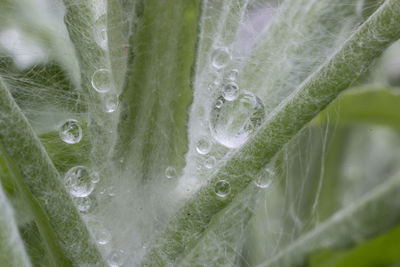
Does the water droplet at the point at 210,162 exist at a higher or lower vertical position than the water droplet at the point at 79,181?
higher

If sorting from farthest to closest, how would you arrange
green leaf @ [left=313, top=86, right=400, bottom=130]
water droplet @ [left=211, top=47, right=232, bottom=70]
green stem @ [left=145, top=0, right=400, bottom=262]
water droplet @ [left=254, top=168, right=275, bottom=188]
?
green leaf @ [left=313, top=86, right=400, bottom=130]
water droplet @ [left=211, top=47, right=232, bottom=70]
water droplet @ [left=254, top=168, right=275, bottom=188]
green stem @ [left=145, top=0, right=400, bottom=262]

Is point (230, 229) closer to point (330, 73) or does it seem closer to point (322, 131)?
point (330, 73)

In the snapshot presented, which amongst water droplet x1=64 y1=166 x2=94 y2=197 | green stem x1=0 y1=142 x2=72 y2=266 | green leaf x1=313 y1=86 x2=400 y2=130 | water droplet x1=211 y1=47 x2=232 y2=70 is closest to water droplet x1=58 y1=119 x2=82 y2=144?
water droplet x1=64 y1=166 x2=94 y2=197

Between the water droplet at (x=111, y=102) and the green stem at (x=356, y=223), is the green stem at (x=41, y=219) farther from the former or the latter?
the green stem at (x=356, y=223)

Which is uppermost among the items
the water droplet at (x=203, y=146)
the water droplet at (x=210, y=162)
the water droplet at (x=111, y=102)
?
the water droplet at (x=111, y=102)

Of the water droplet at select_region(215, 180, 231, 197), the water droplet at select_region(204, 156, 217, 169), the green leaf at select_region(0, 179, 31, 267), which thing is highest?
the water droplet at select_region(215, 180, 231, 197)

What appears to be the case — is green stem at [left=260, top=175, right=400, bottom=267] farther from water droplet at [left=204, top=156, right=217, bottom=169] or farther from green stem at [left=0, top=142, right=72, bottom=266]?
green stem at [left=0, top=142, right=72, bottom=266]

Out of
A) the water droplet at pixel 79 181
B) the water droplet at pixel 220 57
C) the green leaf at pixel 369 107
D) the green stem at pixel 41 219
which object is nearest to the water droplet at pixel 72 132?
the water droplet at pixel 79 181

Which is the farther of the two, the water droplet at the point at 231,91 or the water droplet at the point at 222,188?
the water droplet at the point at 231,91
